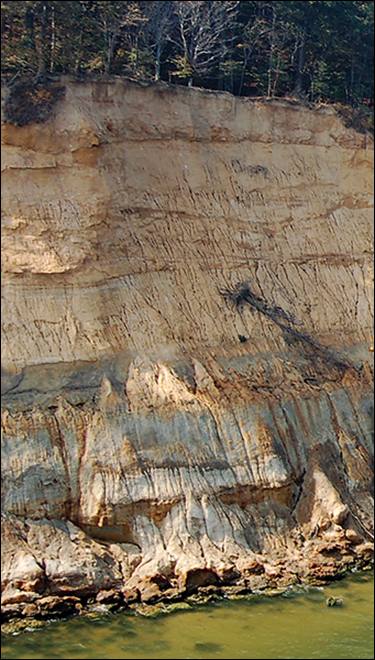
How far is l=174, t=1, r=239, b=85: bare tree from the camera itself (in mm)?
25859

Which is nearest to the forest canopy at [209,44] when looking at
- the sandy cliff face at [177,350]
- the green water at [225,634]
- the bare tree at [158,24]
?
the bare tree at [158,24]

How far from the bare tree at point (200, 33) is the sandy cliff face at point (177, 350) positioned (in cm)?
219

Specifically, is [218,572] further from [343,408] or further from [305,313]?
[305,313]

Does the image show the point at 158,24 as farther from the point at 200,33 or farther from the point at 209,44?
the point at 209,44

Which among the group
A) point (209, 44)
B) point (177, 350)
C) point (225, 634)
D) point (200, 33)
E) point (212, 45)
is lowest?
point (225, 634)

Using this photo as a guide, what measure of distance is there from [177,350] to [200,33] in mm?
9849

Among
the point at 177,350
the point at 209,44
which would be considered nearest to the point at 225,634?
the point at 177,350

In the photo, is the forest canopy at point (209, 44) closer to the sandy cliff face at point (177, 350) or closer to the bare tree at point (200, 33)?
the bare tree at point (200, 33)

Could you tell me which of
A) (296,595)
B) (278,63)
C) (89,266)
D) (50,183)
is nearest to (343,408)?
(296,595)

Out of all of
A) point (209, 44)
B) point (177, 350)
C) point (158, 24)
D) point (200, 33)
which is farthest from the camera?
point (209, 44)

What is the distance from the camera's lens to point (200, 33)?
26344mm

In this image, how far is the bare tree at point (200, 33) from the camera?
25.9 metres

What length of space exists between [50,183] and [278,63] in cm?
907

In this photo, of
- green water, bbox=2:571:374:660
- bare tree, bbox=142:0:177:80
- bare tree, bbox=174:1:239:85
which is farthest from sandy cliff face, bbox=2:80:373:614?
bare tree, bbox=142:0:177:80
